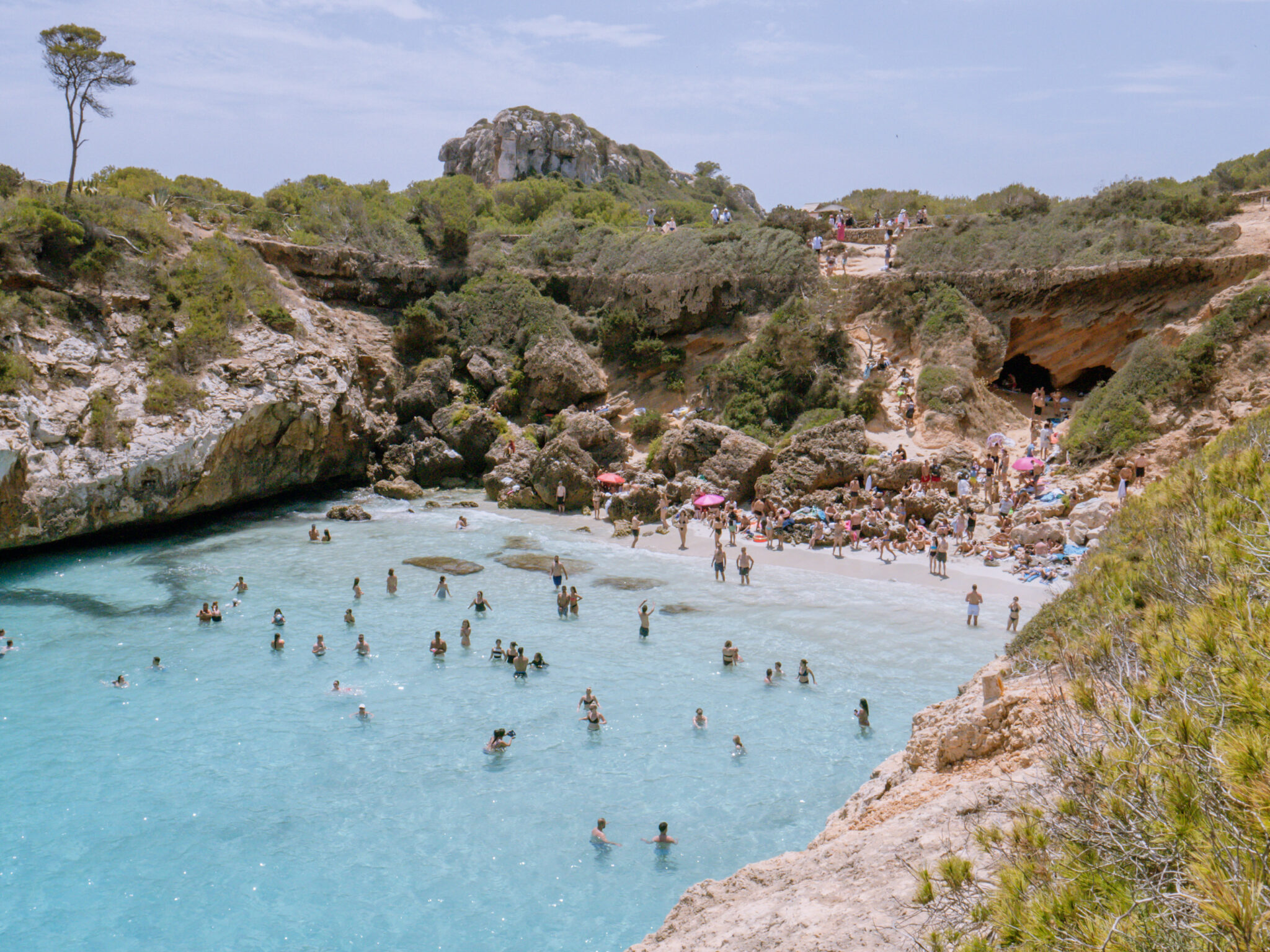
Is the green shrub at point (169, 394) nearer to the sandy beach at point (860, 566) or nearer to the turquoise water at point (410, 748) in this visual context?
the turquoise water at point (410, 748)

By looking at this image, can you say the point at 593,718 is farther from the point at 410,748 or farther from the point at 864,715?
the point at 864,715

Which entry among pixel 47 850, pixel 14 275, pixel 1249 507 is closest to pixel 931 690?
pixel 1249 507

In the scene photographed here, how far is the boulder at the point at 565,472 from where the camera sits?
A: 28.2 m

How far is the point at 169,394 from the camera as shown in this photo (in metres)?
23.8

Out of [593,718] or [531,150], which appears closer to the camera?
[593,718]

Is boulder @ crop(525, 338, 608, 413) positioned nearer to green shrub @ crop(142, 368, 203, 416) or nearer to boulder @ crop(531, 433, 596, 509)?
boulder @ crop(531, 433, 596, 509)

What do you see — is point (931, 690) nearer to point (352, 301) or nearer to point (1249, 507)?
point (1249, 507)

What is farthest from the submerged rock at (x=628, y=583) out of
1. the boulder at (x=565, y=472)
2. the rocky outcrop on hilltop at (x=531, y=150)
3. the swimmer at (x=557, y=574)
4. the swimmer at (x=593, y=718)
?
the rocky outcrop on hilltop at (x=531, y=150)

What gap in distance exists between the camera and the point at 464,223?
3853 cm

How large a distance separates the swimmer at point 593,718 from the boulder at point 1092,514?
13.5 m

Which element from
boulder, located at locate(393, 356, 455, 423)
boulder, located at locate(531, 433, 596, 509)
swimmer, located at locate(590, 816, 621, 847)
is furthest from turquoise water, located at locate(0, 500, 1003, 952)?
boulder, located at locate(393, 356, 455, 423)

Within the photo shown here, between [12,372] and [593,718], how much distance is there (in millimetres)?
17589

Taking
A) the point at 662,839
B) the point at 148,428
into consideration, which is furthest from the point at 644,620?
the point at 148,428

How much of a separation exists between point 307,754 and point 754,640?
8918 mm
